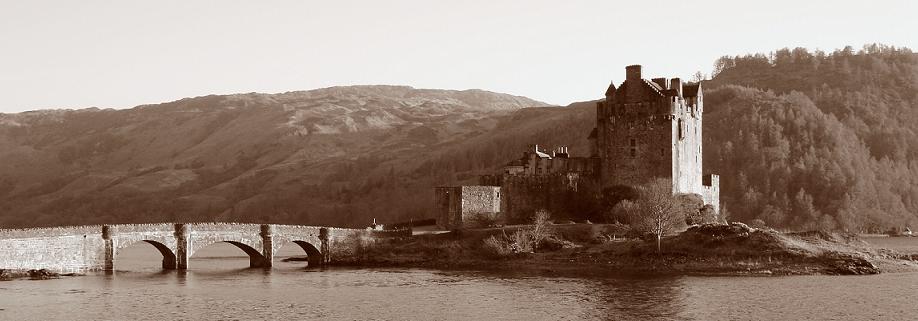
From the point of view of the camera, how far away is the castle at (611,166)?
347 ft

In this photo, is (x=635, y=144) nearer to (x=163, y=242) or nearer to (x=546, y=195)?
(x=546, y=195)

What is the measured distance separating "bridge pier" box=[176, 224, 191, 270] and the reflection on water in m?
1.99

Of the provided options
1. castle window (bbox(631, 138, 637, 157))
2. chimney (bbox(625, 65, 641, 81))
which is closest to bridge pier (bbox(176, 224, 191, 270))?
castle window (bbox(631, 138, 637, 157))

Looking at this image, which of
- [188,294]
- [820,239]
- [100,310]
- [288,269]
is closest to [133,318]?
[100,310]

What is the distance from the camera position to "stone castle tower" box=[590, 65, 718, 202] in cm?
10600

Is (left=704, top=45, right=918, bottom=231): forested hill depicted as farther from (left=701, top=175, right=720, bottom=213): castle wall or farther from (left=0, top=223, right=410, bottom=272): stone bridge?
(left=0, top=223, right=410, bottom=272): stone bridge

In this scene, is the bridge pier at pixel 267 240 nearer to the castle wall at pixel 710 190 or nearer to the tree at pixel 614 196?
the tree at pixel 614 196

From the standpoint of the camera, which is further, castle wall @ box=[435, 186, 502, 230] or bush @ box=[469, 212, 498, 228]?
bush @ box=[469, 212, 498, 228]

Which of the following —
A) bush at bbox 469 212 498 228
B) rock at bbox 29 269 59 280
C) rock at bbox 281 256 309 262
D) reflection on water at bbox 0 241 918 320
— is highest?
bush at bbox 469 212 498 228

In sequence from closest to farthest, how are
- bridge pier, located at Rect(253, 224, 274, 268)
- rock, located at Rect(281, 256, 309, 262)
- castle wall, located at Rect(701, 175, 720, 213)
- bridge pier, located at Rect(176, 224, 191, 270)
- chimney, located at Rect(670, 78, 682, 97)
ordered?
bridge pier, located at Rect(176, 224, 191, 270)
bridge pier, located at Rect(253, 224, 274, 268)
rock, located at Rect(281, 256, 309, 262)
chimney, located at Rect(670, 78, 682, 97)
castle wall, located at Rect(701, 175, 720, 213)

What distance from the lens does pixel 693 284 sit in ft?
259

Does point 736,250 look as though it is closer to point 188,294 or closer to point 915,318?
point 915,318

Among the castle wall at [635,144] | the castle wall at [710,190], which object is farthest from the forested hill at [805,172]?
the castle wall at [635,144]

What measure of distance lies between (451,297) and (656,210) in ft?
92.9
